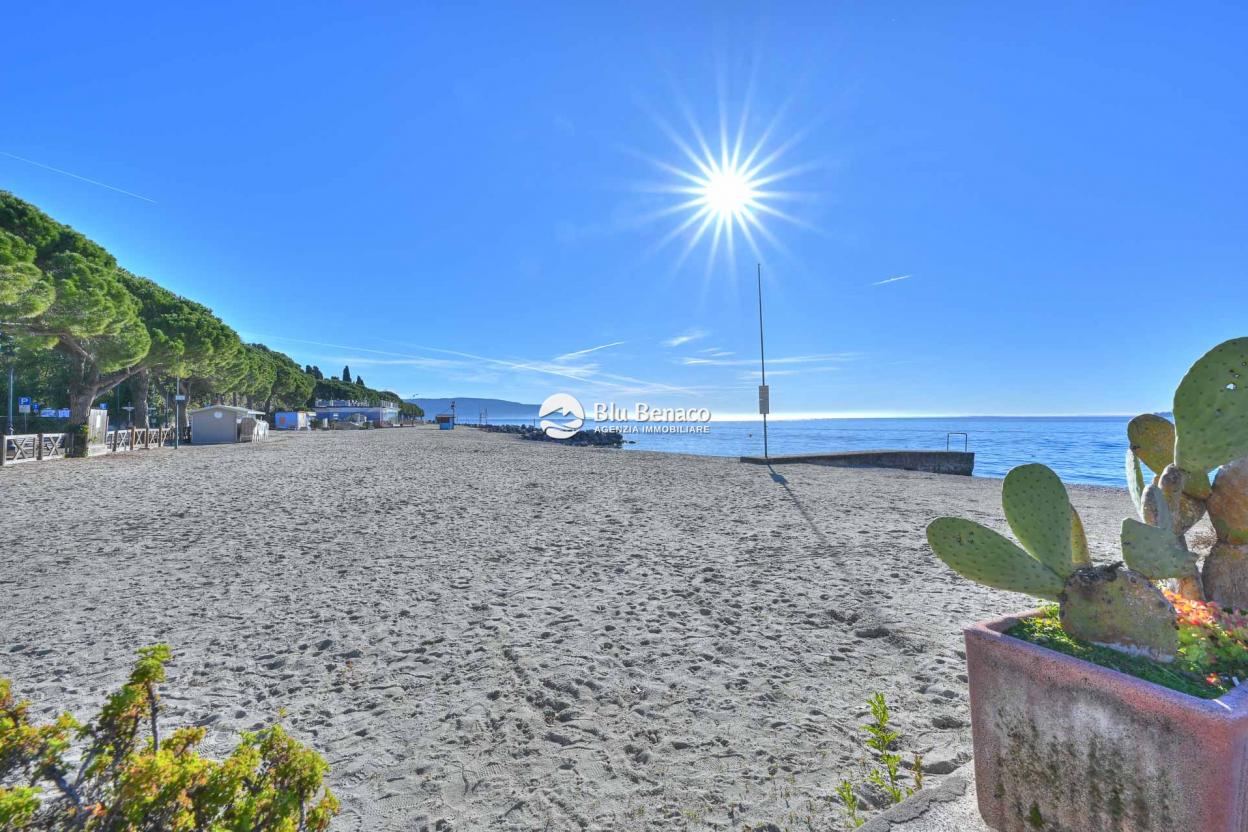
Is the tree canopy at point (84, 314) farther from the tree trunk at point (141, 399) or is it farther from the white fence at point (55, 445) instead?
the white fence at point (55, 445)

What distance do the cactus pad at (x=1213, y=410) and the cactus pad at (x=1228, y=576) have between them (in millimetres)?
507

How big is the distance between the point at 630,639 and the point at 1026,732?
3.05m

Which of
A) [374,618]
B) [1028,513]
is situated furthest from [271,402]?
[1028,513]

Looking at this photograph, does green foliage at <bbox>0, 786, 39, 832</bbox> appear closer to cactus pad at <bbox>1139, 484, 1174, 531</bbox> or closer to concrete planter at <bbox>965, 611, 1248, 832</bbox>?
concrete planter at <bbox>965, 611, 1248, 832</bbox>

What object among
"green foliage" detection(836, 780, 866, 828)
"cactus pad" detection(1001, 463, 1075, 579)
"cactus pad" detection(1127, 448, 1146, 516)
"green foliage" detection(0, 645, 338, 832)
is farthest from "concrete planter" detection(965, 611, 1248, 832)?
"green foliage" detection(0, 645, 338, 832)

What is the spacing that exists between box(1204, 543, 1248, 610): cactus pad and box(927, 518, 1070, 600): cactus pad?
1.10m

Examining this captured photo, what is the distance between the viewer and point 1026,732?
6.44 feet

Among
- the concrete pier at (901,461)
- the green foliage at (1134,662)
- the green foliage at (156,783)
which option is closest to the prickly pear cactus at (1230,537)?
the green foliage at (1134,662)

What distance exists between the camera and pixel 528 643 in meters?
4.41

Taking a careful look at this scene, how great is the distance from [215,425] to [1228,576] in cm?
4327

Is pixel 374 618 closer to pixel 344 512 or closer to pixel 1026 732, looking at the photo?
pixel 1026 732

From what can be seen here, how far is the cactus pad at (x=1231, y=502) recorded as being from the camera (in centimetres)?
251

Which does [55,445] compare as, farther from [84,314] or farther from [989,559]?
[989,559]

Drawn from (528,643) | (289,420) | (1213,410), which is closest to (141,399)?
(289,420)
